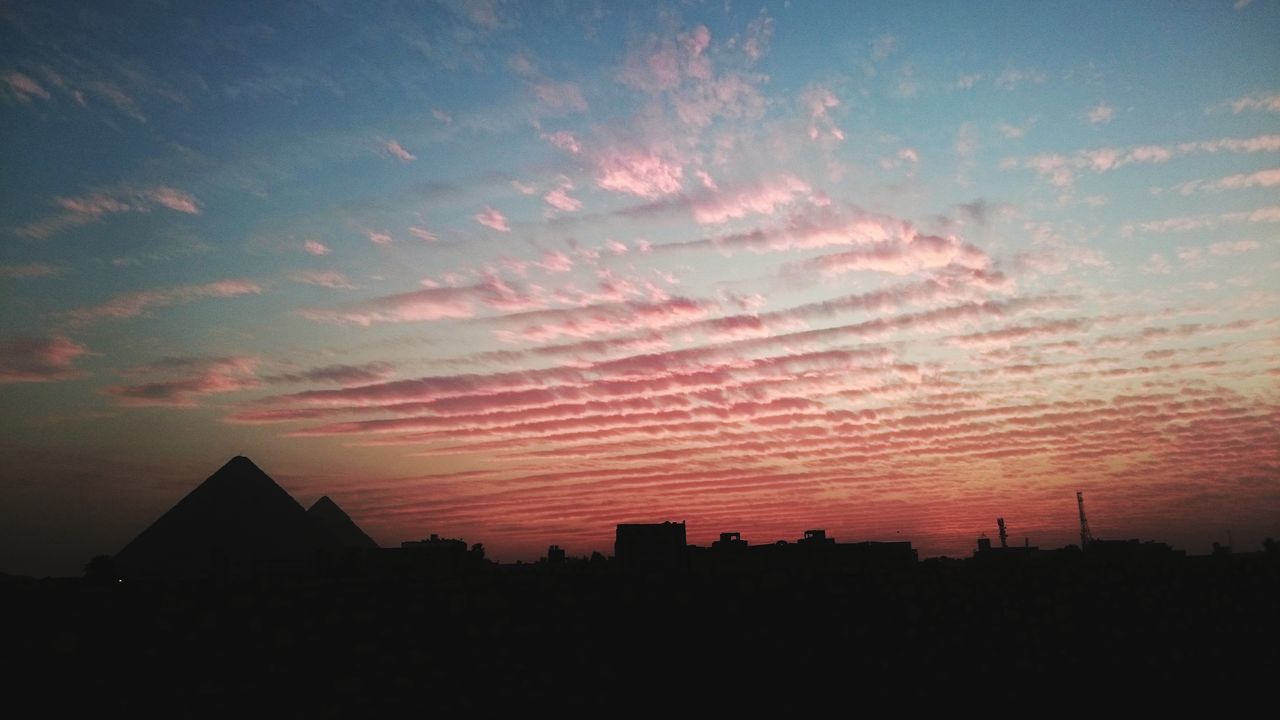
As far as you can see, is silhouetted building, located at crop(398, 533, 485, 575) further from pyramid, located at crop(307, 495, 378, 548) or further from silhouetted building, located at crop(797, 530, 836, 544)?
pyramid, located at crop(307, 495, 378, 548)

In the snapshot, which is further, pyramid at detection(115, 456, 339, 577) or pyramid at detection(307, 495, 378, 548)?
pyramid at detection(307, 495, 378, 548)

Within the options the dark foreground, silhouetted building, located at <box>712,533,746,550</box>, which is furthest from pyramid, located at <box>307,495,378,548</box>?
the dark foreground

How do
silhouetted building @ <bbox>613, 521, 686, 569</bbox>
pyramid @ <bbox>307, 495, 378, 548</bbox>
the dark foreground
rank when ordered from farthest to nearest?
1. pyramid @ <bbox>307, 495, 378, 548</bbox>
2. silhouetted building @ <bbox>613, 521, 686, 569</bbox>
3. the dark foreground

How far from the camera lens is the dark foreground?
654cm

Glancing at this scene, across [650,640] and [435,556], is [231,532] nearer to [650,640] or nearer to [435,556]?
[435,556]

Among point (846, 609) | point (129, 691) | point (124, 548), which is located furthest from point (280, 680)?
point (124, 548)

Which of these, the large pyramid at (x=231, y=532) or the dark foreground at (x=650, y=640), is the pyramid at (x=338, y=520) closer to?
the large pyramid at (x=231, y=532)

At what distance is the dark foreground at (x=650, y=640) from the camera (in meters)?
6.54

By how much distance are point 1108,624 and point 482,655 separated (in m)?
10.5

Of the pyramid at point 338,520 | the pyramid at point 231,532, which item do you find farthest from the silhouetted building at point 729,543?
the pyramid at point 338,520

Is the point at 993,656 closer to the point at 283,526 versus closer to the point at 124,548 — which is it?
the point at 283,526

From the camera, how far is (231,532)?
42594 mm

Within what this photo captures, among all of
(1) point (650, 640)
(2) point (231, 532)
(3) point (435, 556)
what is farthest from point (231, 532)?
(1) point (650, 640)

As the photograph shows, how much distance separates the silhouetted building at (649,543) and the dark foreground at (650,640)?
3473mm
